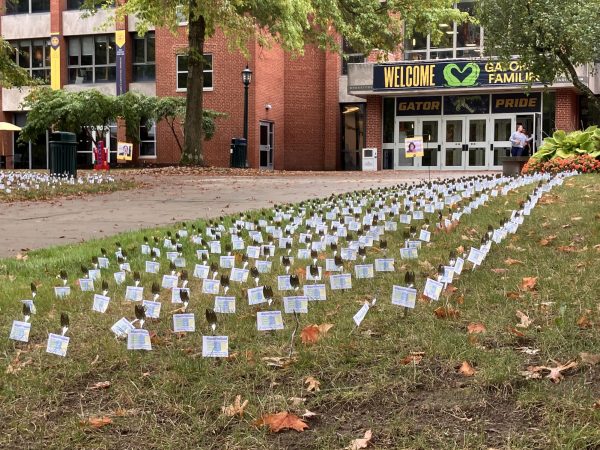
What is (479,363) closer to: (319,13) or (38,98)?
(319,13)

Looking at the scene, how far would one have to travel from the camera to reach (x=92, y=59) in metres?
38.7

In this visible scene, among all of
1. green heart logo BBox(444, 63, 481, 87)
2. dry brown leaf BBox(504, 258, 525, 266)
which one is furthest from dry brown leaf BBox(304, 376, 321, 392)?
green heart logo BBox(444, 63, 481, 87)

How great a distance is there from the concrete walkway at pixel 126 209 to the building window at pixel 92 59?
23.6 m

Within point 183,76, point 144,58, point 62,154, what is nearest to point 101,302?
point 62,154

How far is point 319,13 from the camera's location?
21578 millimetres

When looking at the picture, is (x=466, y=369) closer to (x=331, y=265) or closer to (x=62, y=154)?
(x=331, y=265)

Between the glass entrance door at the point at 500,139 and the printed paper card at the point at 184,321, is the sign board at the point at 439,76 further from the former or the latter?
the printed paper card at the point at 184,321

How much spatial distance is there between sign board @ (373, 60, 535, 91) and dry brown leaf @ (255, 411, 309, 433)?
2844cm

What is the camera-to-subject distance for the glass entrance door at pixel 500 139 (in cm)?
3198

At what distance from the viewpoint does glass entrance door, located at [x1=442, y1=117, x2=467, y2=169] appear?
3281 cm

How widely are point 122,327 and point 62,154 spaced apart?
1537 centimetres

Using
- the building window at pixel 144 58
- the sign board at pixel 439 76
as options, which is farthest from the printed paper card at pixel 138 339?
the building window at pixel 144 58

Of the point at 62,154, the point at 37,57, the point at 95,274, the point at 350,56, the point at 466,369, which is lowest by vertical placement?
the point at 466,369

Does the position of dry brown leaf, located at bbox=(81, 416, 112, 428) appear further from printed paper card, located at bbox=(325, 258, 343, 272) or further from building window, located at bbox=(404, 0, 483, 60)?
building window, located at bbox=(404, 0, 483, 60)
